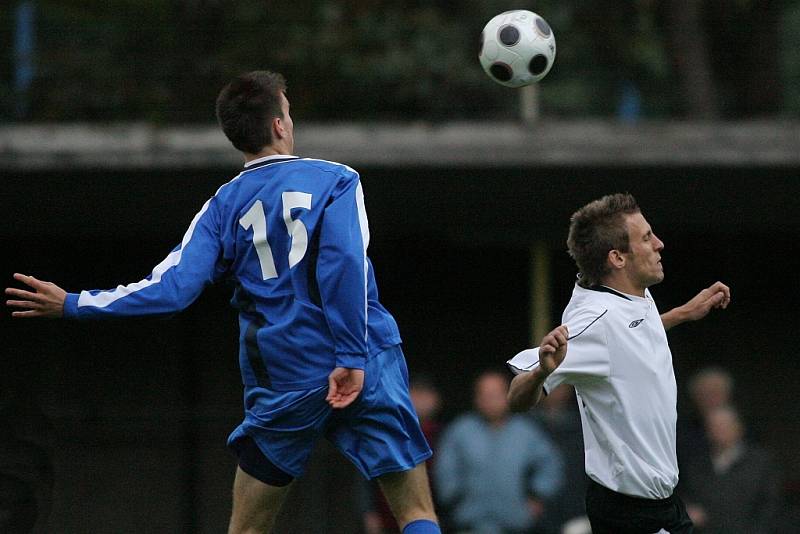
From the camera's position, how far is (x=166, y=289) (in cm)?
428

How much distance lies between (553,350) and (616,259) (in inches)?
26.3

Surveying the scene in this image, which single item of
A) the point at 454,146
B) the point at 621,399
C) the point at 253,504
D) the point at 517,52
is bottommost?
the point at 253,504

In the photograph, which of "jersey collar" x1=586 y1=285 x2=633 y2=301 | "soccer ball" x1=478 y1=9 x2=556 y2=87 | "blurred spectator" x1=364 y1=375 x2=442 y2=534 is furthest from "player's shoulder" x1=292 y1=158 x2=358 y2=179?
"blurred spectator" x1=364 y1=375 x2=442 y2=534

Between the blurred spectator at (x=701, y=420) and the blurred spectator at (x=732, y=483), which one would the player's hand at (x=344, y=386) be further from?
the blurred spectator at (x=732, y=483)

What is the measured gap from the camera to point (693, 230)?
11125mm

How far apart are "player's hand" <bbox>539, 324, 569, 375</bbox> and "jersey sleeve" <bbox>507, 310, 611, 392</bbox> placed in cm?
20

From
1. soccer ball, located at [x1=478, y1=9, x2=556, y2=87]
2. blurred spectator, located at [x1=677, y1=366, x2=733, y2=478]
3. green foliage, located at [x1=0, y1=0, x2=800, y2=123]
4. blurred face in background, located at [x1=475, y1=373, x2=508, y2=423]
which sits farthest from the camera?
Result: green foliage, located at [x1=0, y1=0, x2=800, y2=123]

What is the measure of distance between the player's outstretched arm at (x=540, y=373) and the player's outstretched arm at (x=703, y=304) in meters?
0.76

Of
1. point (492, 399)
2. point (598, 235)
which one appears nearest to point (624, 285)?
point (598, 235)

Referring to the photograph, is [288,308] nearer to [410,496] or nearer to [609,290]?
[410,496]

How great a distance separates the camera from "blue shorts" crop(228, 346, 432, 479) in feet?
14.4

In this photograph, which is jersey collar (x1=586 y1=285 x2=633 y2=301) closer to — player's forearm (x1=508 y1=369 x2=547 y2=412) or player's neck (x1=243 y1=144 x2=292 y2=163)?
player's forearm (x1=508 y1=369 x2=547 y2=412)

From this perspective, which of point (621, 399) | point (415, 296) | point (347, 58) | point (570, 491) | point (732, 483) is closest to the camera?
point (621, 399)

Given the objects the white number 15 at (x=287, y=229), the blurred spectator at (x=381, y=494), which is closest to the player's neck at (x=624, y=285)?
the white number 15 at (x=287, y=229)
